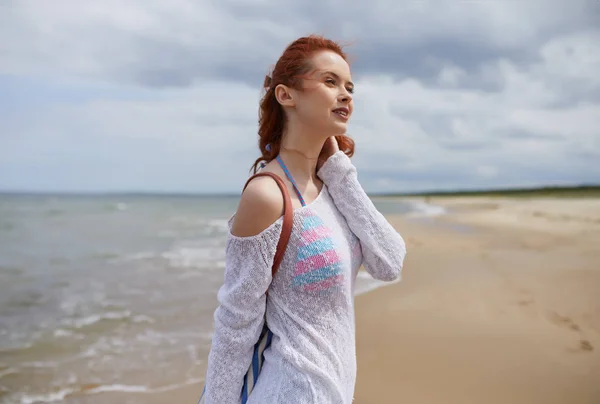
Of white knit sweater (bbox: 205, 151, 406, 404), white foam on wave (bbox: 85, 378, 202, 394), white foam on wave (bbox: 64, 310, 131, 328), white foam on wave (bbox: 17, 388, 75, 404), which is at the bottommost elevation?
white foam on wave (bbox: 64, 310, 131, 328)

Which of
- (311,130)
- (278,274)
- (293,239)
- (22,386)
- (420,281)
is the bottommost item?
(22,386)

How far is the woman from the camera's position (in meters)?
1.51

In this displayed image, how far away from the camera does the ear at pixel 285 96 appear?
1708 millimetres

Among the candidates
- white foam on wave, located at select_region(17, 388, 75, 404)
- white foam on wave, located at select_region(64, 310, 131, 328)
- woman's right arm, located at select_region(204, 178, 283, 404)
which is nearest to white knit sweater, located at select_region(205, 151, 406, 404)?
woman's right arm, located at select_region(204, 178, 283, 404)

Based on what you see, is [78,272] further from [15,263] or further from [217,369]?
[217,369]

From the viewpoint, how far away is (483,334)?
541 cm

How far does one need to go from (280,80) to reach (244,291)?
2.34 ft

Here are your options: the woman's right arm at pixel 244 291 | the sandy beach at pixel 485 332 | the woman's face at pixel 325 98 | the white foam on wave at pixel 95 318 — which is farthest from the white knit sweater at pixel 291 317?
the white foam on wave at pixel 95 318

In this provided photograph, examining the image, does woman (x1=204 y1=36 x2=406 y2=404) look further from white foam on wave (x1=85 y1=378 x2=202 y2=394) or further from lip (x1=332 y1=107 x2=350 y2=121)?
white foam on wave (x1=85 y1=378 x2=202 y2=394)

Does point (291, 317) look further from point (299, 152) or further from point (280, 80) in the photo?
point (280, 80)

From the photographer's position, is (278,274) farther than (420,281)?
No

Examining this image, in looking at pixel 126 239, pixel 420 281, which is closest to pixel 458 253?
pixel 420 281

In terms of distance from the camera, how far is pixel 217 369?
1.52 meters

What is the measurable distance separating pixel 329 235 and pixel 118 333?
5210 millimetres
